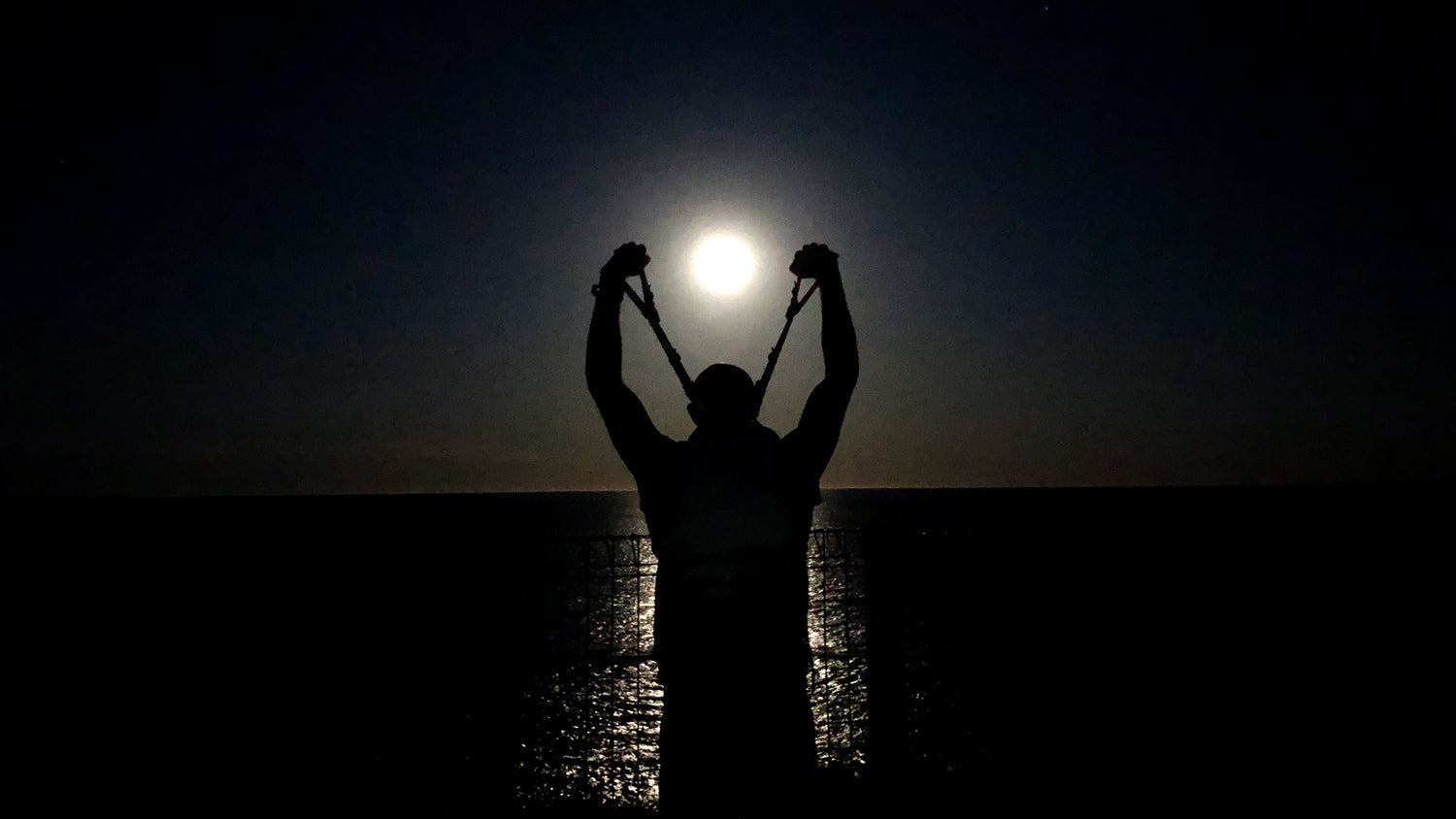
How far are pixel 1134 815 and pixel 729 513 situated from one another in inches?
258

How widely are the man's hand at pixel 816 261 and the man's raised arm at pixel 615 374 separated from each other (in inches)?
26.3

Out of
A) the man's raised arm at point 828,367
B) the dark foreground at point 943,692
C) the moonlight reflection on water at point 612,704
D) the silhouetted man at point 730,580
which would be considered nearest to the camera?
the silhouetted man at point 730,580

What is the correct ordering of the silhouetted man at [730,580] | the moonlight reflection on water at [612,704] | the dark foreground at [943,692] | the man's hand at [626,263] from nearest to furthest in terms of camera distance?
the silhouetted man at [730,580]
the man's hand at [626,263]
the moonlight reflection on water at [612,704]
the dark foreground at [943,692]

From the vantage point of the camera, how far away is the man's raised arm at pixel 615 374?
231cm

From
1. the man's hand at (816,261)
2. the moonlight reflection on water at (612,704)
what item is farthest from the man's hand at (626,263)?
the moonlight reflection on water at (612,704)

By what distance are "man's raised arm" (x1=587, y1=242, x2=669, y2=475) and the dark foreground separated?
49.9 inches

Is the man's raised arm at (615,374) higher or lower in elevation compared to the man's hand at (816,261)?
lower

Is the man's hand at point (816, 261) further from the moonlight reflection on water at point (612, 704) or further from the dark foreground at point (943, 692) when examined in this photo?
the moonlight reflection on water at point (612, 704)

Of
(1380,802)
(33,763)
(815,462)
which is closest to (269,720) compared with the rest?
(33,763)

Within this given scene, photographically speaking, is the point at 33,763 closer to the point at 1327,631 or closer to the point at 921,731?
the point at 921,731

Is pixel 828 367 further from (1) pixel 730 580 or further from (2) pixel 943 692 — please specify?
(2) pixel 943 692

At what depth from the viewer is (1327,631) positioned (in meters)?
22.5

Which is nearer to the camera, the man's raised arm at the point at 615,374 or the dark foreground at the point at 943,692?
the man's raised arm at the point at 615,374

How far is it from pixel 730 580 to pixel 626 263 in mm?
1357
